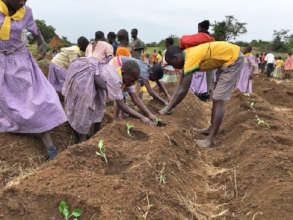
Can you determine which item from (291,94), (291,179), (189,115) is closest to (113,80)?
(291,179)

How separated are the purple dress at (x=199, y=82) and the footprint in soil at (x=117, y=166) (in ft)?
16.1

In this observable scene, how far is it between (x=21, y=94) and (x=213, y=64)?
2402mm

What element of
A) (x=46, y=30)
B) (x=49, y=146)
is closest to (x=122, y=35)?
(x=49, y=146)

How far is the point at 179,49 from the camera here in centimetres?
379

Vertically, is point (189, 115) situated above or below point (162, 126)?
below

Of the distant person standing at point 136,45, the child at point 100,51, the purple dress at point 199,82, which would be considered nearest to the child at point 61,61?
the child at point 100,51

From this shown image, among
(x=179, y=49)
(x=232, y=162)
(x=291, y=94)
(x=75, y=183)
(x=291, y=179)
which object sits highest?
(x=179, y=49)

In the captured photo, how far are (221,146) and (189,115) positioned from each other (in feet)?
5.78

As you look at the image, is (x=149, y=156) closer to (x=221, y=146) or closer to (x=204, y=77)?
(x=221, y=146)

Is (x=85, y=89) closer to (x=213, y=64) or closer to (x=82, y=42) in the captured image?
(x=213, y=64)

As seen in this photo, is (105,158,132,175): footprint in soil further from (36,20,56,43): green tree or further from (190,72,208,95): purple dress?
(36,20,56,43): green tree

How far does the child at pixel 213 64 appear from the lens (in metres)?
3.61

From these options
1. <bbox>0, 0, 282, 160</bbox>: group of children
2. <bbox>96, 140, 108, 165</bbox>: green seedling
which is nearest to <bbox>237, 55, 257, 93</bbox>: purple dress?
<bbox>0, 0, 282, 160</bbox>: group of children

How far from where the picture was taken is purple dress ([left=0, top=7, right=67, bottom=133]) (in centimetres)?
298
